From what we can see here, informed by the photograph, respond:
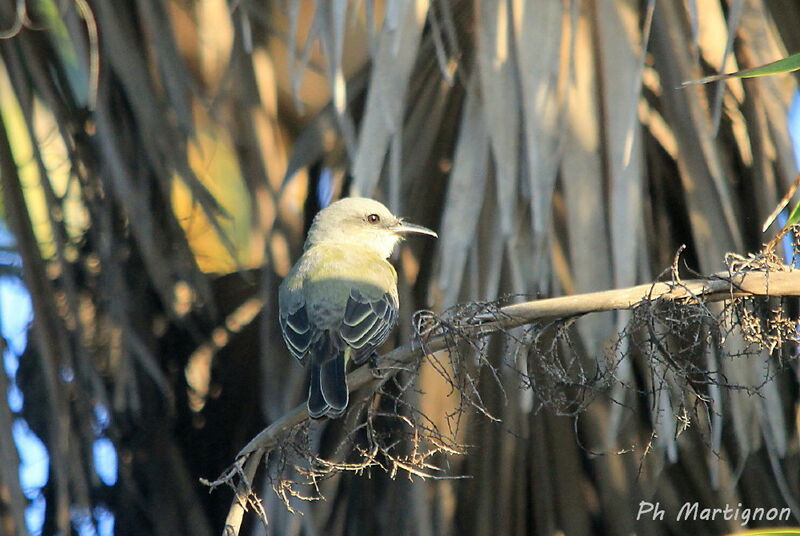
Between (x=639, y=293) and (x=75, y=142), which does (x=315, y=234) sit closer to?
(x=75, y=142)

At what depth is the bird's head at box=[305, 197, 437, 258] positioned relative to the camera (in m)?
4.27

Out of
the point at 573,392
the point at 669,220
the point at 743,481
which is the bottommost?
the point at 743,481

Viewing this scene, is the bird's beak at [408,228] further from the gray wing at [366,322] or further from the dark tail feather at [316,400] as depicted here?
the dark tail feather at [316,400]

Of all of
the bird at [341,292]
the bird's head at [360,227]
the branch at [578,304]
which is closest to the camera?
the branch at [578,304]

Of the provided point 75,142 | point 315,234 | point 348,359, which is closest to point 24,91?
point 75,142

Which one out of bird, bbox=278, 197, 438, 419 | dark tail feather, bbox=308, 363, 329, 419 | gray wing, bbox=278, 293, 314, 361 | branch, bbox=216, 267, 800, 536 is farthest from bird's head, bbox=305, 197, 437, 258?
branch, bbox=216, 267, 800, 536

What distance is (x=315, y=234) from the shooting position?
4609 millimetres

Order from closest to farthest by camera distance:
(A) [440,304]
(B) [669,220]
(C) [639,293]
A: (C) [639,293] < (A) [440,304] < (B) [669,220]

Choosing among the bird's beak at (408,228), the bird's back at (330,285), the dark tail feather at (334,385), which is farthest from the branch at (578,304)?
the bird's beak at (408,228)

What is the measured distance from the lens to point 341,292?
13.8 feet

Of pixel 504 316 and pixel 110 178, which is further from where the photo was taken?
pixel 110 178

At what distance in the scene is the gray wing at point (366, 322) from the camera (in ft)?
12.6

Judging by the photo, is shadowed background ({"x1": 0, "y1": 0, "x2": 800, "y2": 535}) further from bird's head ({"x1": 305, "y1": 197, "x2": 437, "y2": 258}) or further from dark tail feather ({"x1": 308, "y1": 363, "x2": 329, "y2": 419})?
dark tail feather ({"x1": 308, "y1": 363, "x2": 329, "y2": 419})

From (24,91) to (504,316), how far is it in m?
→ 2.47
